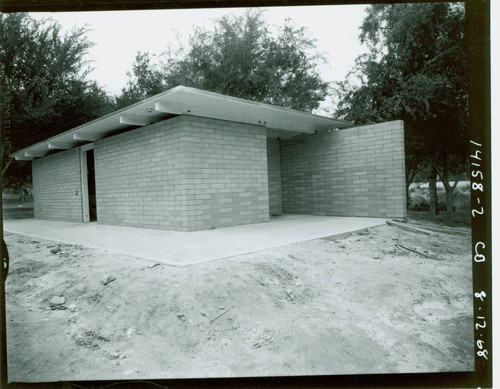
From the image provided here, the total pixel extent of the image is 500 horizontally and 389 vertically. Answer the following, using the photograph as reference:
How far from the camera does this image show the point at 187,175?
705 cm

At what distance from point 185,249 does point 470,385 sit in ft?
12.1

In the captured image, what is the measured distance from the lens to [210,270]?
3.79 metres

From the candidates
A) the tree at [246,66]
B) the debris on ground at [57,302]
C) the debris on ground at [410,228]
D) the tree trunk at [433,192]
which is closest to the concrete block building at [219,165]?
the debris on ground at [410,228]

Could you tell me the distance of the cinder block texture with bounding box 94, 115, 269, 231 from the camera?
7.19m

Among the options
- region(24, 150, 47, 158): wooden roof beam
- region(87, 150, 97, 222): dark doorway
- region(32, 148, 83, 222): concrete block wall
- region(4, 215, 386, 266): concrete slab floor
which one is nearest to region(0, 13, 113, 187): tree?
region(24, 150, 47, 158): wooden roof beam

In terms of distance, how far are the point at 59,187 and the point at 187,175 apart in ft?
25.3

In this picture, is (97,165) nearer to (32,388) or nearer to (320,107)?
(32,388)

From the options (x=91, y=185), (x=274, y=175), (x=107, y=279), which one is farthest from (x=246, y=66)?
(x=107, y=279)

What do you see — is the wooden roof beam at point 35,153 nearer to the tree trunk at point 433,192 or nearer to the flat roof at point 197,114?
the flat roof at point 197,114

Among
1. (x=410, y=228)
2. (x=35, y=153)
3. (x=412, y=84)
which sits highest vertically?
(x=412, y=84)

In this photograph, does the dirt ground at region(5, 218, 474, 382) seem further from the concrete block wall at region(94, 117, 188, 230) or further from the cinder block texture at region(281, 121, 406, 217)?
the cinder block texture at region(281, 121, 406, 217)

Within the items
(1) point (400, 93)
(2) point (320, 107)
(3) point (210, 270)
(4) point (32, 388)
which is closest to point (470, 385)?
(3) point (210, 270)

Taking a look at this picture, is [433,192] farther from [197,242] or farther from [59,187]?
[59,187]

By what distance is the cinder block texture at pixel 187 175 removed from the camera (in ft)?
23.6
